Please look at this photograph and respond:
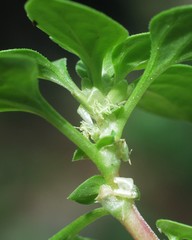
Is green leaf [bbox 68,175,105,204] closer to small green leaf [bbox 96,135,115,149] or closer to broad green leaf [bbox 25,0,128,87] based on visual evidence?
small green leaf [bbox 96,135,115,149]

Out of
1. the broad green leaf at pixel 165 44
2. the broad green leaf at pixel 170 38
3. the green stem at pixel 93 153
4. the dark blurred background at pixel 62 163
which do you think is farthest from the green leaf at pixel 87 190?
the dark blurred background at pixel 62 163

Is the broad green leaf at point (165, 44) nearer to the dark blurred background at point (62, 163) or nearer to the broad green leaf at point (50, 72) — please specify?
the broad green leaf at point (50, 72)

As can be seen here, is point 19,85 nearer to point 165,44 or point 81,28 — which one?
point 81,28

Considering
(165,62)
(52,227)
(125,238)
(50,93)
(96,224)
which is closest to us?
(165,62)

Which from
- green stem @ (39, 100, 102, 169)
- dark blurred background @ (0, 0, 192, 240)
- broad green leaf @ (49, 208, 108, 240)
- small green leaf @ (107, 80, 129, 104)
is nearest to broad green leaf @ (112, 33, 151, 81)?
small green leaf @ (107, 80, 129, 104)

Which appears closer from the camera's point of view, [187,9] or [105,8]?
[187,9]

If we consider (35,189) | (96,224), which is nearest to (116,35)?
(96,224)

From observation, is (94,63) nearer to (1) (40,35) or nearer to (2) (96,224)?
(2) (96,224)
